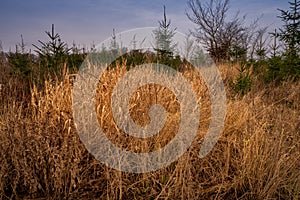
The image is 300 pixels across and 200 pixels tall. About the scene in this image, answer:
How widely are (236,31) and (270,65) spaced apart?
16.6 m

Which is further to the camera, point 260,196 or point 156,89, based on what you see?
point 156,89

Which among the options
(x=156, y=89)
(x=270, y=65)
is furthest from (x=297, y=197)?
(x=270, y=65)

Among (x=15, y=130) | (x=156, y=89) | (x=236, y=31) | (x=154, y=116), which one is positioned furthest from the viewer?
(x=236, y=31)

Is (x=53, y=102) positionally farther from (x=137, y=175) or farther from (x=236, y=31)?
(x=236, y=31)

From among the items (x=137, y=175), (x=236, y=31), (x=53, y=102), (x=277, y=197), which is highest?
(x=236, y=31)

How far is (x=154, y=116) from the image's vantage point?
2.46 meters

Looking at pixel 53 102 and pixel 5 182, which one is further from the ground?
pixel 53 102

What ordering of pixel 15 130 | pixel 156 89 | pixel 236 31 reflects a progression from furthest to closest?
pixel 236 31
pixel 156 89
pixel 15 130

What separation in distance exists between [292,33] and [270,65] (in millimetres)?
1067

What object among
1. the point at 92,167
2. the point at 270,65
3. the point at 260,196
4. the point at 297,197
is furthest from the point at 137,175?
→ the point at 270,65

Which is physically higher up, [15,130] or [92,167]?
[15,130]

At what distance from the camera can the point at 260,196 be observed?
1802 millimetres

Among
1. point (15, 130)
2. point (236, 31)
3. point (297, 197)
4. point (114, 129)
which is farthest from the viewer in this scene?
point (236, 31)

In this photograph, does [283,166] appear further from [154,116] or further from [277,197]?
[154,116]
